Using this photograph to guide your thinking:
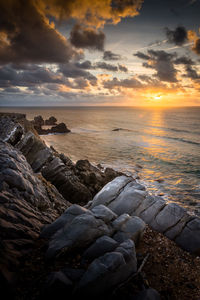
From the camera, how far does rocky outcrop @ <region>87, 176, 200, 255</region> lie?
1000 centimetres

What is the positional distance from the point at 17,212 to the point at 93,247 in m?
3.71

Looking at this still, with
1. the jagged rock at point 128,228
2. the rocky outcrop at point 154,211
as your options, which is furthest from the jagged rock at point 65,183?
the jagged rock at point 128,228

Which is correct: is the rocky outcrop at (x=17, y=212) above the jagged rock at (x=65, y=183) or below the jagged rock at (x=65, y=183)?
above

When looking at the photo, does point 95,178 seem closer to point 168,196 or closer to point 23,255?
point 168,196

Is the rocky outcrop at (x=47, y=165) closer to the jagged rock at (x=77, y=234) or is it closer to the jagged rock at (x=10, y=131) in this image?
the jagged rock at (x=10, y=131)

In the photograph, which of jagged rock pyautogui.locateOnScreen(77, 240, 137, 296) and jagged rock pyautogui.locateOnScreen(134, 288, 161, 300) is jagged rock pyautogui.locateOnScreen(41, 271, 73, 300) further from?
jagged rock pyautogui.locateOnScreen(134, 288, 161, 300)

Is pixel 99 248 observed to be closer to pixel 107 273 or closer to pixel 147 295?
pixel 107 273

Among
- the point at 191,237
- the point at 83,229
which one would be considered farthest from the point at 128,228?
the point at 191,237

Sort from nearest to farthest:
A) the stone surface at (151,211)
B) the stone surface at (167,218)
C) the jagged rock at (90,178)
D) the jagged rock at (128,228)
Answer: the jagged rock at (128,228)
the stone surface at (167,218)
the stone surface at (151,211)
the jagged rock at (90,178)

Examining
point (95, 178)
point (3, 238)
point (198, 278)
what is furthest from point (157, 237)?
point (95, 178)

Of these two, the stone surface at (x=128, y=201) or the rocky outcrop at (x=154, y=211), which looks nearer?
the rocky outcrop at (x=154, y=211)

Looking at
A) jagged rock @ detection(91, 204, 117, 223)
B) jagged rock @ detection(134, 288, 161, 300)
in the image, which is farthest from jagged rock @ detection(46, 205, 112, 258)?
jagged rock @ detection(134, 288, 161, 300)

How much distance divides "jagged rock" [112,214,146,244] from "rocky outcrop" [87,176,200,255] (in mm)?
2685

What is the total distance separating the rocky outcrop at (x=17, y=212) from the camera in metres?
5.86
